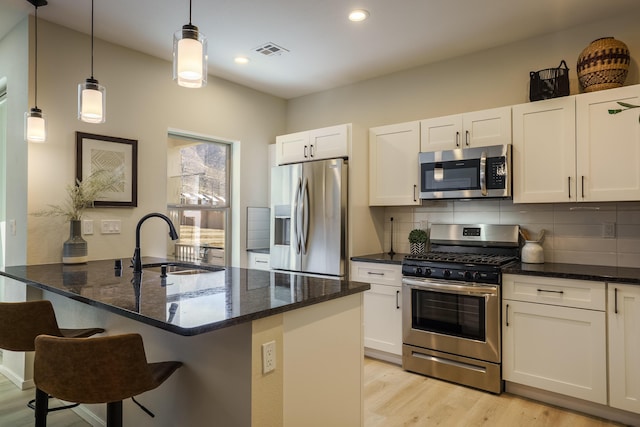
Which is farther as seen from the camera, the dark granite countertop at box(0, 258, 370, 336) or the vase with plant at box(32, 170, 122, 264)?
the vase with plant at box(32, 170, 122, 264)

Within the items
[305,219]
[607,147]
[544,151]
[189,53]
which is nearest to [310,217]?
[305,219]

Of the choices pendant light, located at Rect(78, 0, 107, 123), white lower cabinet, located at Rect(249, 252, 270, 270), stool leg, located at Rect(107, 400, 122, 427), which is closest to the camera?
stool leg, located at Rect(107, 400, 122, 427)

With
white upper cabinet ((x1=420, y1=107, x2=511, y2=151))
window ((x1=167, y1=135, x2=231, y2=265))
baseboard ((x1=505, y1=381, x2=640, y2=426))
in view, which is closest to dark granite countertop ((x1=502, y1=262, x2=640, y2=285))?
baseboard ((x1=505, y1=381, x2=640, y2=426))

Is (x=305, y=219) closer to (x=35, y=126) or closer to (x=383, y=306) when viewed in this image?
(x=383, y=306)

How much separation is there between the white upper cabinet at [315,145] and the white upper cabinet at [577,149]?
4.80 feet

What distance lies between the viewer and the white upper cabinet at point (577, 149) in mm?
2646

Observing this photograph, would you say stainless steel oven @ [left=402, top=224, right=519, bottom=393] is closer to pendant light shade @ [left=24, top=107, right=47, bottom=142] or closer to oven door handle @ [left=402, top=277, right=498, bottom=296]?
oven door handle @ [left=402, top=277, right=498, bottom=296]

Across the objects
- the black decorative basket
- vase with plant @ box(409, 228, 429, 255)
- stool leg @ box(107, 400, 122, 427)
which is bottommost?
stool leg @ box(107, 400, 122, 427)

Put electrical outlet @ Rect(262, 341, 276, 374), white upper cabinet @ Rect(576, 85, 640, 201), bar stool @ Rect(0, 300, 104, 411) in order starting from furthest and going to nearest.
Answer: white upper cabinet @ Rect(576, 85, 640, 201) < bar stool @ Rect(0, 300, 104, 411) < electrical outlet @ Rect(262, 341, 276, 374)

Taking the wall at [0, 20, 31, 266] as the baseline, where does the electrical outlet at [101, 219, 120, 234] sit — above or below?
below

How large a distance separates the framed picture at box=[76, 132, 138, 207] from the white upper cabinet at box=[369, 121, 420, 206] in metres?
2.16

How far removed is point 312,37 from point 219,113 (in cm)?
143

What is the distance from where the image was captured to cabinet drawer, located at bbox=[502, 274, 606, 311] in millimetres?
2513

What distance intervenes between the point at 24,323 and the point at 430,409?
2.41 meters
